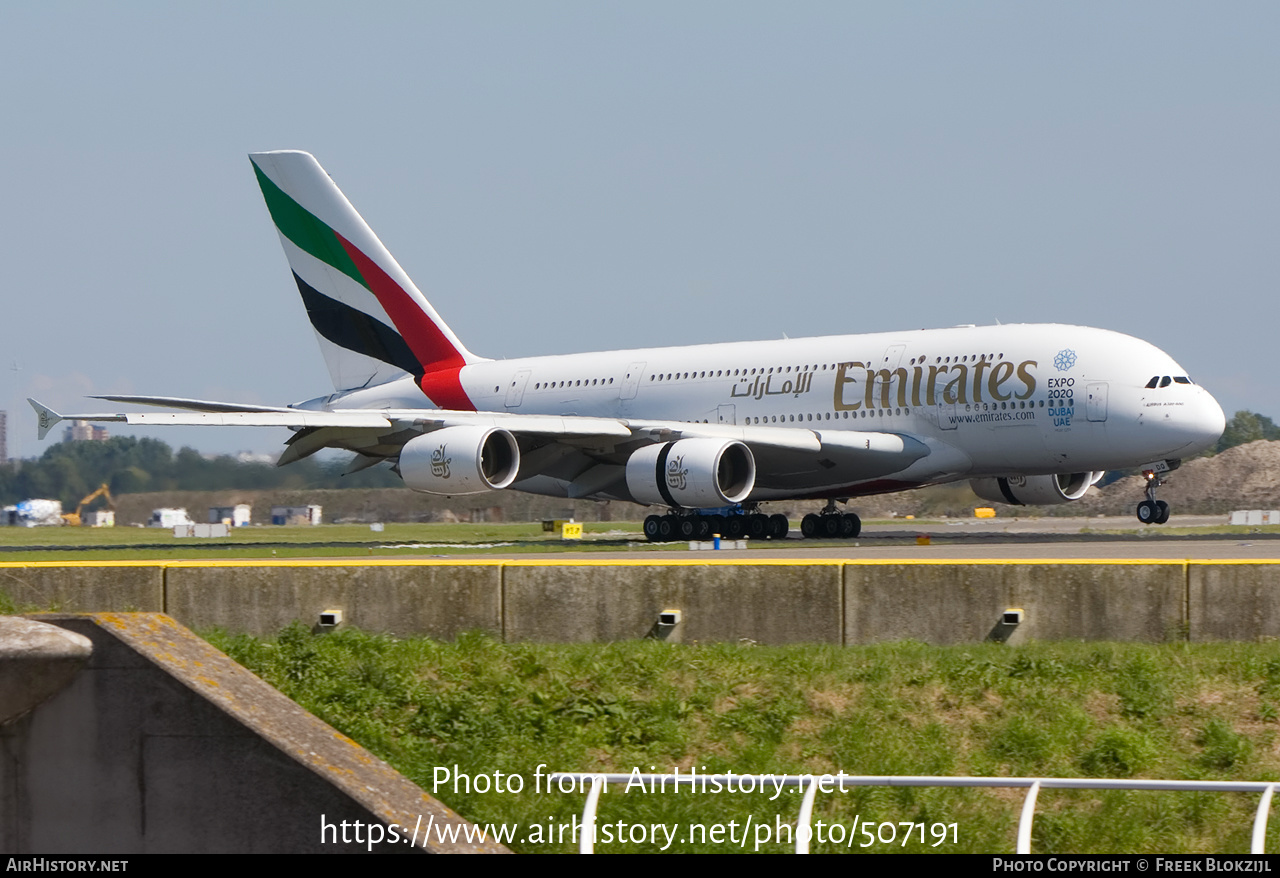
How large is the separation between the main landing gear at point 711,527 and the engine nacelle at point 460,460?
286cm

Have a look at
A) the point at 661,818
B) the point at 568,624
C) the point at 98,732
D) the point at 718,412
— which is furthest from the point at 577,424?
the point at 98,732

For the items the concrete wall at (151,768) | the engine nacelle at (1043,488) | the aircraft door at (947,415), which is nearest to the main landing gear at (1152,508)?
the engine nacelle at (1043,488)

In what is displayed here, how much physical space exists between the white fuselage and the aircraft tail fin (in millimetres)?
4857

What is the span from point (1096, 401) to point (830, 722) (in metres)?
16.6

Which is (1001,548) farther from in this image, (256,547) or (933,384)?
(256,547)

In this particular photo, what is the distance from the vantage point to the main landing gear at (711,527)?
29.1m

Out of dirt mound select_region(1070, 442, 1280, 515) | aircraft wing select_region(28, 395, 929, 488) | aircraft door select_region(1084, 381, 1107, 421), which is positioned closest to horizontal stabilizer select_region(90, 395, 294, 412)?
aircraft wing select_region(28, 395, 929, 488)

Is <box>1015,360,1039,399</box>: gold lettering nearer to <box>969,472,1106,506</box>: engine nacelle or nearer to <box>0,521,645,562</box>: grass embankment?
<box>969,472,1106,506</box>: engine nacelle

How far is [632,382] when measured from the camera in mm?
32969

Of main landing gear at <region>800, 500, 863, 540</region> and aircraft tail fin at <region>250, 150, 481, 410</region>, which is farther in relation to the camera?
aircraft tail fin at <region>250, 150, 481, 410</region>

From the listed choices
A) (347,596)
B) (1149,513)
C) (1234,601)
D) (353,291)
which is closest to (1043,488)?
(1149,513)

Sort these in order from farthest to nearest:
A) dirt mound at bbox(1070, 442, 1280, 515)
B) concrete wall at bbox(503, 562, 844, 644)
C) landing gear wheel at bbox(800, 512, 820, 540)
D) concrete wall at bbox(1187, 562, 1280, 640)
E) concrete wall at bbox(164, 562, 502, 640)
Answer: dirt mound at bbox(1070, 442, 1280, 515) → landing gear wheel at bbox(800, 512, 820, 540) → concrete wall at bbox(164, 562, 502, 640) → concrete wall at bbox(503, 562, 844, 644) → concrete wall at bbox(1187, 562, 1280, 640)

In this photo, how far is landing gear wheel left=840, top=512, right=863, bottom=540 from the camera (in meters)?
30.1
